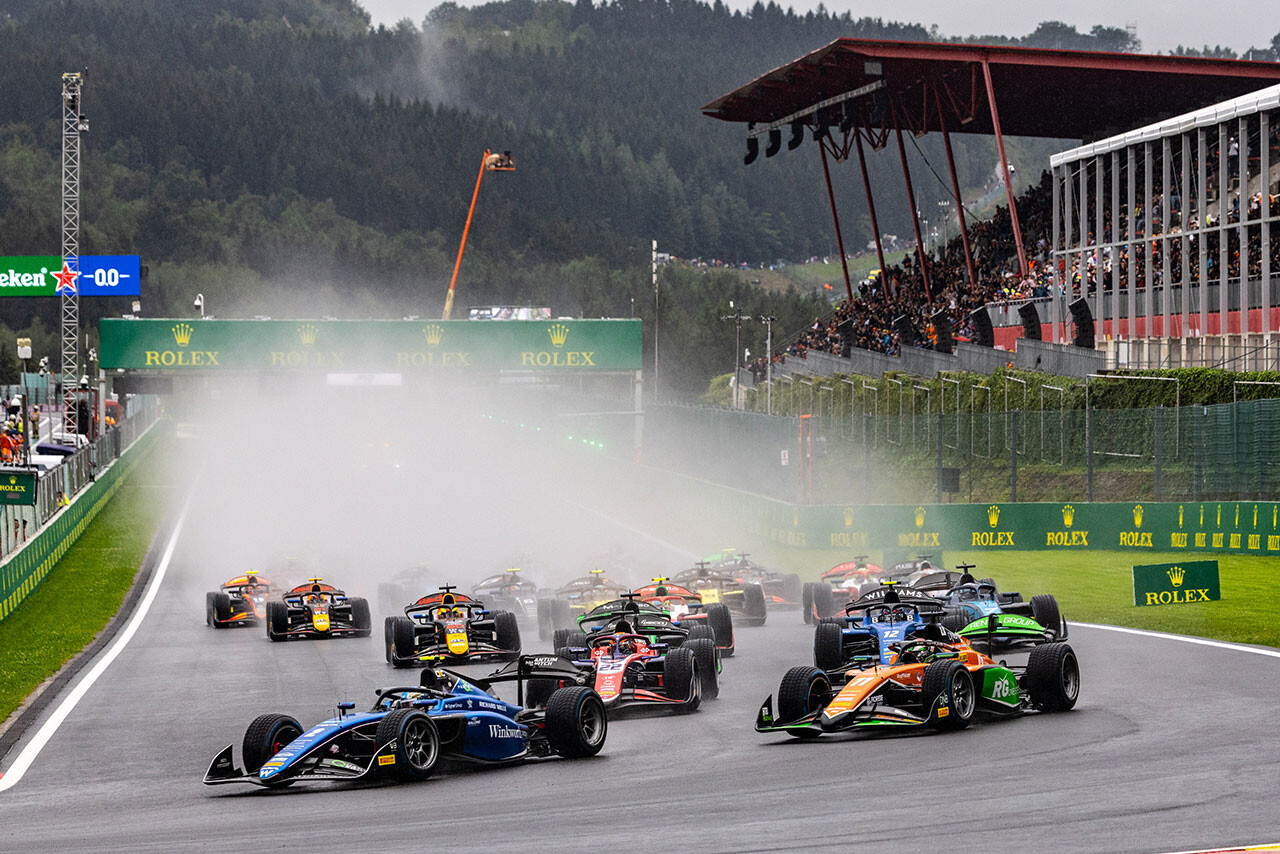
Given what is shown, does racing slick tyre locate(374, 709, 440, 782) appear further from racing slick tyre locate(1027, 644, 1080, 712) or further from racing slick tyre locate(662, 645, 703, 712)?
racing slick tyre locate(1027, 644, 1080, 712)

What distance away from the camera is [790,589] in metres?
31.4

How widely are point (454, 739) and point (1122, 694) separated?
7.88 meters

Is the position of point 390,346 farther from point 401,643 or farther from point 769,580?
point 401,643

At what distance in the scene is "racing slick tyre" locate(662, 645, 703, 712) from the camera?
59.4 feet

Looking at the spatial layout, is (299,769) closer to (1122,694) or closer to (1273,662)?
(1122,694)

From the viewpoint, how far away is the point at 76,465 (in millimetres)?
51781

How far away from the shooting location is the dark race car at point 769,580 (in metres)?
30.7

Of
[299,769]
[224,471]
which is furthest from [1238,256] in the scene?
[224,471]

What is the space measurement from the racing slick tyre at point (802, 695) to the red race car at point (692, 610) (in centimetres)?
591

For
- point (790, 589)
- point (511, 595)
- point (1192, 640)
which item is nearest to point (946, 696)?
point (1192, 640)

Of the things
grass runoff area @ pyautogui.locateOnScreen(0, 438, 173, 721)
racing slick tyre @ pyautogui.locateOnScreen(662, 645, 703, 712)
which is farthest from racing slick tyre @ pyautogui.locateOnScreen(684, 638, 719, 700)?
grass runoff area @ pyautogui.locateOnScreen(0, 438, 173, 721)

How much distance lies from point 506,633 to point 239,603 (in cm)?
957

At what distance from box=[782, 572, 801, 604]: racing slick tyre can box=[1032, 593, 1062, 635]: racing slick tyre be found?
30.2 feet

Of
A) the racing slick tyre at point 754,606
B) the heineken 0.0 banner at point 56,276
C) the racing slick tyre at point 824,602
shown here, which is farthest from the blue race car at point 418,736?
the heineken 0.0 banner at point 56,276
